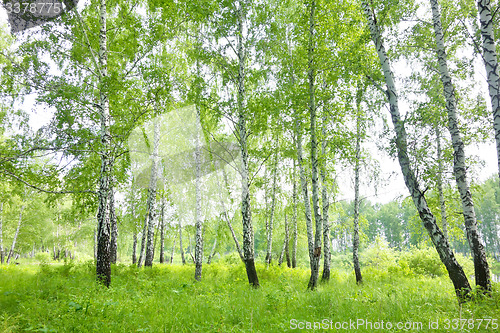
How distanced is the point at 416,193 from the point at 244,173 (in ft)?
16.5

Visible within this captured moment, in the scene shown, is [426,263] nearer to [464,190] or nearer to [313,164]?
[464,190]

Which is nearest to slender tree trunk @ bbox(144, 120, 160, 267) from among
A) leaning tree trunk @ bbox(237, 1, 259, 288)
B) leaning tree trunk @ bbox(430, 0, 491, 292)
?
leaning tree trunk @ bbox(237, 1, 259, 288)

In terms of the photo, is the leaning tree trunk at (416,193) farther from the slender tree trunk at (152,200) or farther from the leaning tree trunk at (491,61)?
Answer: the slender tree trunk at (152,200)

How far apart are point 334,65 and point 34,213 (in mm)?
31240

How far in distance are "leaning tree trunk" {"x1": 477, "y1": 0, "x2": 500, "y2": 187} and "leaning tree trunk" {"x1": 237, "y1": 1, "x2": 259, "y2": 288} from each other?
630 centimetres

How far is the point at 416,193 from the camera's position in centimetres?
539

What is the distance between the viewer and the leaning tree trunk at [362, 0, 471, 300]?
16.4 ft

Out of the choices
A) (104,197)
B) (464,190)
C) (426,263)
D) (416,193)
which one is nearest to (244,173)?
(104,197)

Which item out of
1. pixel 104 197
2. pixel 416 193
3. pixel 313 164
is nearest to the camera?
pixel 416 193

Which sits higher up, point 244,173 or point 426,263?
point 244,173

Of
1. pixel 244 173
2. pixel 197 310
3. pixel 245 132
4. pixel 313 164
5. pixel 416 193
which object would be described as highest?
pixel 245 132

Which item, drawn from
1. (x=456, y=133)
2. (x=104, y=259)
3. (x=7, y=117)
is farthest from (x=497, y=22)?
(x=7, y=117)

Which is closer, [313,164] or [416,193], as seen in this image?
[416,193]

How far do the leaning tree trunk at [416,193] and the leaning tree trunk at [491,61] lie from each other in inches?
61.0
